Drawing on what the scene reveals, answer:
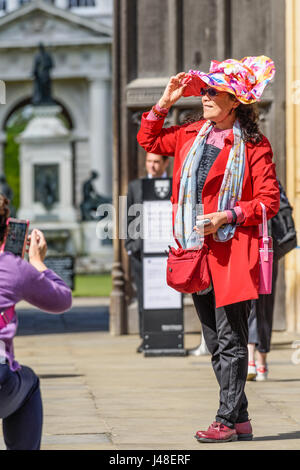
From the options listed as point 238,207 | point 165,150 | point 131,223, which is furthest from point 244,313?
point 131,223

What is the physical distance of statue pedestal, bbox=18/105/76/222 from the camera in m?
34.1

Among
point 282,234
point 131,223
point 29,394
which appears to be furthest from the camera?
point 131,223

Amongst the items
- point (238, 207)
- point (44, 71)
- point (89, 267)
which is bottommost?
point (89, 267)

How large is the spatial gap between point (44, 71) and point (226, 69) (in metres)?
36.6

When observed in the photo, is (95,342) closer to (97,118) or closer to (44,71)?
(44,71)

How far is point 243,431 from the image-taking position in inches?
229

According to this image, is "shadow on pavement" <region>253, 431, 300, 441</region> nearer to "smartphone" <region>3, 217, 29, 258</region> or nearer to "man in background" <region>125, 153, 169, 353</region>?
"smartphone" <region>3, 217, 29, 258</region>

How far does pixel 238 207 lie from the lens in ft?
18.8

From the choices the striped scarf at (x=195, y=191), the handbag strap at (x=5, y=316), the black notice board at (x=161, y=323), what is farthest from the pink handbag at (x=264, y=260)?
the black notice board at (x=161, y=323)

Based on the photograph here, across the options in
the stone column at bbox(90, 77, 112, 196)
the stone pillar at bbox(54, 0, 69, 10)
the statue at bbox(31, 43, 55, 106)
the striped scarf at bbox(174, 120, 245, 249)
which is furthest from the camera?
the stone pillar at bbox(54, 0, 69, 10)

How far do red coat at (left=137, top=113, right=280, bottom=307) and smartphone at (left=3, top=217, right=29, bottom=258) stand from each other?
1582 mm

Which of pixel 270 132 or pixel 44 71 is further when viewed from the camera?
pixel 44 71

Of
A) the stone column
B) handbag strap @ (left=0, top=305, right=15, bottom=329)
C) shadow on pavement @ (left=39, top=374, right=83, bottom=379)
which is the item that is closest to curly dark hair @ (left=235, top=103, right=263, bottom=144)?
handbag strap @ (left=0, top=305, right=15, bottom=329)

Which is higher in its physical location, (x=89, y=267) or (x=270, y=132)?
(x=270, y=132)
